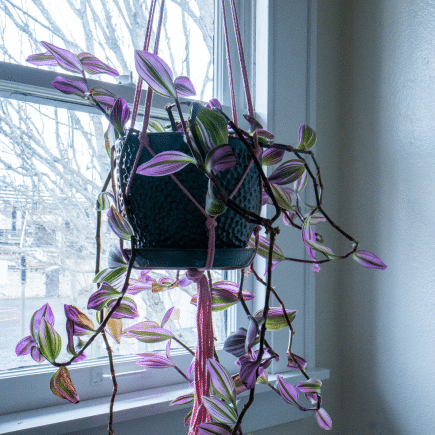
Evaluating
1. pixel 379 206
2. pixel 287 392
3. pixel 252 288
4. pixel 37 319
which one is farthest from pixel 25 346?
pixel 379 206

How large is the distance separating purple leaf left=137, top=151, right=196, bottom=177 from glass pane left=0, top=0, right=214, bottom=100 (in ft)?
2.06

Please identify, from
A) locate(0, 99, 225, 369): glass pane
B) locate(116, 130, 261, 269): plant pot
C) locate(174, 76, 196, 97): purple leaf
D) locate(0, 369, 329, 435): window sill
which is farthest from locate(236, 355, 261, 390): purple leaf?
locate(0, 99, 225, 369): glass pane

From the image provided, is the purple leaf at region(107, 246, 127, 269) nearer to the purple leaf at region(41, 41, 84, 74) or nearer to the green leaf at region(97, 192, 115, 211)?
the green leaf at region(97, 192, 115, 211)

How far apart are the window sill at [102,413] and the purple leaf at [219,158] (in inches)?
22.7

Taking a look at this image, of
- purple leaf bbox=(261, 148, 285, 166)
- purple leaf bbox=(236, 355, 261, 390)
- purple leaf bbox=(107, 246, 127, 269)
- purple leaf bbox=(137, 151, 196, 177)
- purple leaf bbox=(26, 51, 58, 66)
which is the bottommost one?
purple leaf bbox=(236, 355, 261, 390)

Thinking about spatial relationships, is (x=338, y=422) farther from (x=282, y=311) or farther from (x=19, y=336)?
(x=19, y=336)

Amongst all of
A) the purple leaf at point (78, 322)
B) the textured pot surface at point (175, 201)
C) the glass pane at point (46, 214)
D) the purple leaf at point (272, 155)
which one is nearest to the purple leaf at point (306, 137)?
the purple leaf at point (272, 155)

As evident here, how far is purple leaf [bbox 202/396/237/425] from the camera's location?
0.47 m

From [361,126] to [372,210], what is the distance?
0.24m

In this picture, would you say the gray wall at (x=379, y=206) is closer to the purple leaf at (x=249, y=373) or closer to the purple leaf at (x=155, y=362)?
the purple leaf at (x=155, y=362)

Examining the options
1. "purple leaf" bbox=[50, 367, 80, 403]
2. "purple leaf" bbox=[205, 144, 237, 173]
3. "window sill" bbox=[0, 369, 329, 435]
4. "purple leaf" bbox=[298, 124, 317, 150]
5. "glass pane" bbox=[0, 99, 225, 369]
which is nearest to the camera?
"purple leaf" bbox=[205, 144, 237, 173]

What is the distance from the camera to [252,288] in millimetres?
1093

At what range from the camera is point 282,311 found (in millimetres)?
601

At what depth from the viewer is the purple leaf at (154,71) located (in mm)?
399
